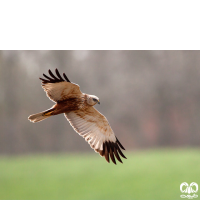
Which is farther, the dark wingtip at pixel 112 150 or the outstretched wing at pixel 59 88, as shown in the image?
the dark wingtip at pixel 112 150

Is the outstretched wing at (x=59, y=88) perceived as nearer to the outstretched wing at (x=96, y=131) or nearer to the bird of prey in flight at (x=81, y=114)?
the bird of prey in flight at (x=81, y=114)

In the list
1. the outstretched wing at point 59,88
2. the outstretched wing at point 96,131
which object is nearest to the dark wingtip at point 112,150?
the outstretched wing at point 96,131

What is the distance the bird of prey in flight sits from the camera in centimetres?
211

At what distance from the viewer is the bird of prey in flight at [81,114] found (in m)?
2.11

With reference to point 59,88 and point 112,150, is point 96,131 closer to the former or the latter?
point 112,150

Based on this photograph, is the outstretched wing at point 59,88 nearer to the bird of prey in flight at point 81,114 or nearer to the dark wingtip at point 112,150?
the bird of prey in flight at point 81,114

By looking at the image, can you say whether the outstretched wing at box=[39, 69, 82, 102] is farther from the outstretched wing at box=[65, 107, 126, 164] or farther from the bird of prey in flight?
the outstretched wing at box=[65, 107, 126, 164]

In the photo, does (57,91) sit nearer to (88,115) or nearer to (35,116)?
(35,116)

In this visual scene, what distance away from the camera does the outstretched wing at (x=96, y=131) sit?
2469mm

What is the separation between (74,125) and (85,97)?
1.34ft

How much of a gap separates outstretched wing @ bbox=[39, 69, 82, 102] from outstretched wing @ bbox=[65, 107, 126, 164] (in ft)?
1.09

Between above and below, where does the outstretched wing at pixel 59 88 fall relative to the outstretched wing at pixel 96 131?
above

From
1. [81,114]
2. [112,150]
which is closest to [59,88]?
[81,114]

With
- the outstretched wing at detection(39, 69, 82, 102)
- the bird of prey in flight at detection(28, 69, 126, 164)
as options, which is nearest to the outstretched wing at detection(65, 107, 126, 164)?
the bird of prey in flight at detection(28, 69, 126, 164)
